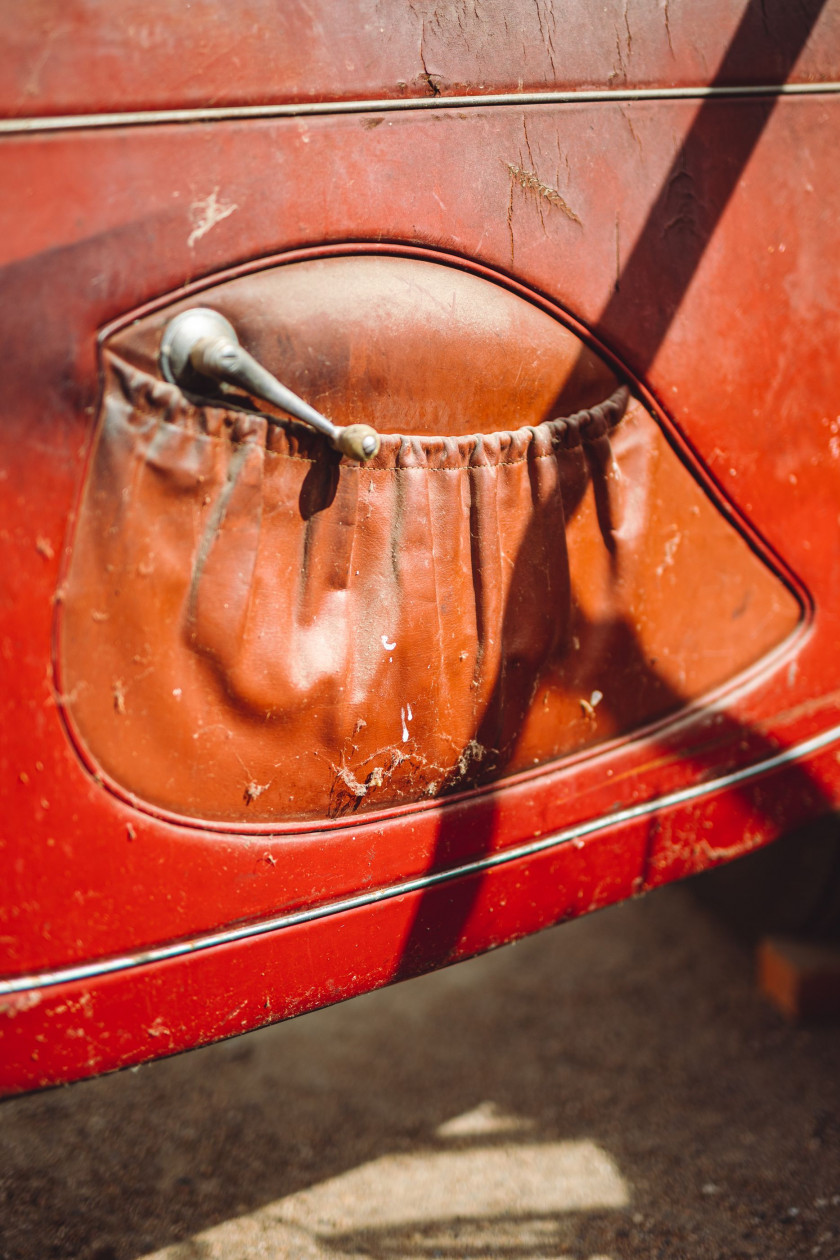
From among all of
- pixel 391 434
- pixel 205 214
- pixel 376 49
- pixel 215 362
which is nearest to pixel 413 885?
pixel 391 434

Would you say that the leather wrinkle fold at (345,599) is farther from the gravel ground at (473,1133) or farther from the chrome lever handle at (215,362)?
the gravel ground at (473,1133)

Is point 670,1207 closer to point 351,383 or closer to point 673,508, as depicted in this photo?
point 673,508

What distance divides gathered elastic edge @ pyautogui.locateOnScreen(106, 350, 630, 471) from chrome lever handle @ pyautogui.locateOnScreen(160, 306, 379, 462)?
0.08 feet

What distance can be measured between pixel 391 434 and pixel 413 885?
0.51 metres

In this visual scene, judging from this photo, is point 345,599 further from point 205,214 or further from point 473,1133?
point 473,1133

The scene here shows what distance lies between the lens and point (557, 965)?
78.3 inches

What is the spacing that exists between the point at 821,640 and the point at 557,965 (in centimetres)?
102

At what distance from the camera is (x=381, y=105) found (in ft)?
3.10

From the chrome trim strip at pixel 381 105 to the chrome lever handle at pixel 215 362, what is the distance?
6.7 inches

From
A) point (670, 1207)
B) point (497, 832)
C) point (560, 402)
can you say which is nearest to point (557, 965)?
point (670, 1207)

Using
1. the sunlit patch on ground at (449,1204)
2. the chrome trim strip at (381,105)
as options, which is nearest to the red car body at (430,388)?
the chrome trim strip at (381,105)

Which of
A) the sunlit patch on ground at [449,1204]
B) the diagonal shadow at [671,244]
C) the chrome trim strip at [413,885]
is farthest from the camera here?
the sunlit patch on ground at [449,1204]

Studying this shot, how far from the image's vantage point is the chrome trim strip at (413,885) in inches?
36.9

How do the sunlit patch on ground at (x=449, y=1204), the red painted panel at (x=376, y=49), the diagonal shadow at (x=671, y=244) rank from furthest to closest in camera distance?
the sunlit patch on ground at (x=449, y=1204) → the diagonal shadow at (x=671, y=244) → the red painted panel at (x=376, y=49)
